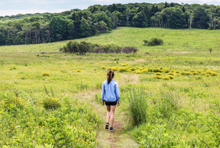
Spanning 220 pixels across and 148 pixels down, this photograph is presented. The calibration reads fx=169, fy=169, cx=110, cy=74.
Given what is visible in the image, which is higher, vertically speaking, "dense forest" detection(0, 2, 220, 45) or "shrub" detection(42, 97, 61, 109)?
"dense forest" detection(0, 2, 220, 45)

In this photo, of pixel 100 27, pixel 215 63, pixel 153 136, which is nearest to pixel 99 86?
pixel 153 136

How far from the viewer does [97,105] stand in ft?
30.5

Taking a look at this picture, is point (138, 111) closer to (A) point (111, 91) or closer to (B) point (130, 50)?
(A) point (111, 91)

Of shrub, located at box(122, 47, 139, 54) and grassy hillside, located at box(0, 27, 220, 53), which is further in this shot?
grassy hillside, located at box(0, 27, 220, 53)

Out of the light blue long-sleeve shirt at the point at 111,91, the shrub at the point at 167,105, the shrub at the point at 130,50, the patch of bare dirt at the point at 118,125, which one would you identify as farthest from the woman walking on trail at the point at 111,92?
the shrub at the point at 130,50

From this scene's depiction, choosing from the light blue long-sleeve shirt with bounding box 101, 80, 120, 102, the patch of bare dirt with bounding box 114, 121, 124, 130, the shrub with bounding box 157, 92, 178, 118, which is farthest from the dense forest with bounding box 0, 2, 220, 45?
the light blue long-sleeve shirt with bounding box 101, 80, 120, 102

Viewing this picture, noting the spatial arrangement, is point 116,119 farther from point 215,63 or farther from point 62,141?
point 215,63

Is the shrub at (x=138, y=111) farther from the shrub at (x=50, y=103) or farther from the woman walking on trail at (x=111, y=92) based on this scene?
the shrub at (x=50, y=103)

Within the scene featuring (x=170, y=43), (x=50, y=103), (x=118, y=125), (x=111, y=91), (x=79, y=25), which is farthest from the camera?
(x=79, y=25)

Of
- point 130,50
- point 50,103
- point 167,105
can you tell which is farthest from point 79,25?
point 167,105

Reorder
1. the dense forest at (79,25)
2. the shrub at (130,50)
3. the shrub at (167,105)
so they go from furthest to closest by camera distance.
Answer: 1. the dense forest at (79,25)
2. the shrub at (130,50)
3. the shrub at (167,105)

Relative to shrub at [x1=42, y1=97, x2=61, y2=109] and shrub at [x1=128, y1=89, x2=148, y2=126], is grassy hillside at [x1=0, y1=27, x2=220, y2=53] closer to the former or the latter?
shrub at [x1=128, y1=89, x2=148, y2=126]

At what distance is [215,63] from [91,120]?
93.4 ft

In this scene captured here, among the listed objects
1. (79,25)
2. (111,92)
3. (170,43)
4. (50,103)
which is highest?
(79,25)
